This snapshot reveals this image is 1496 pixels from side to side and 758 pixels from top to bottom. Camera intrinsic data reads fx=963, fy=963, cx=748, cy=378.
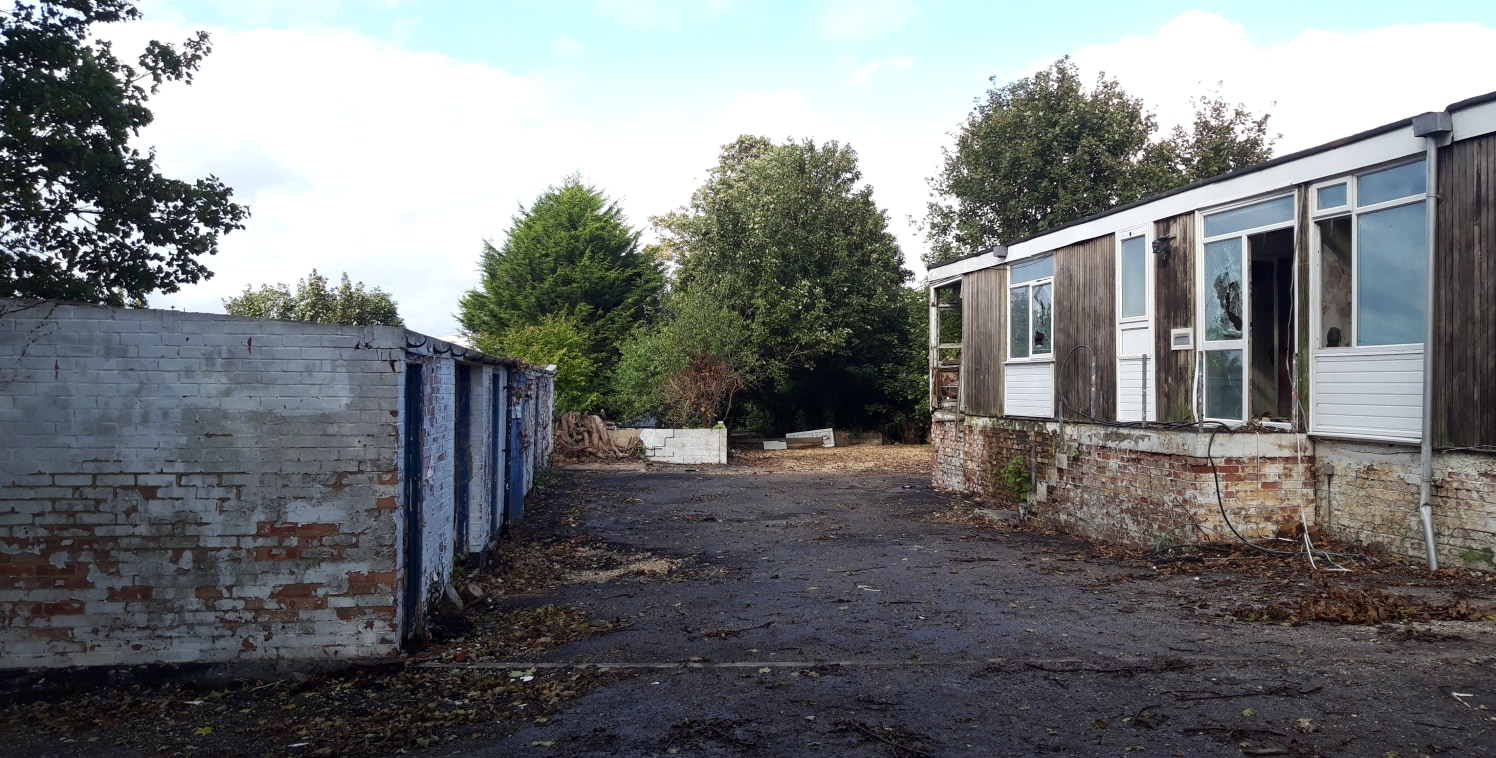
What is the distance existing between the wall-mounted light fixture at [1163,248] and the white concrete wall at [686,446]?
Answer: 46.0ft

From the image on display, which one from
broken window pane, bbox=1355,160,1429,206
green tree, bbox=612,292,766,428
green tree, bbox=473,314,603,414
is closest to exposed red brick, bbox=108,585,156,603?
broken window pane, bbox=1355,160,1429,206

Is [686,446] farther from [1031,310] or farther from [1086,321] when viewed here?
[1086,321]

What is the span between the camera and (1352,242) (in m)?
9.31

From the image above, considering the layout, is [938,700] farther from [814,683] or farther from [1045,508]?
[1045,508]

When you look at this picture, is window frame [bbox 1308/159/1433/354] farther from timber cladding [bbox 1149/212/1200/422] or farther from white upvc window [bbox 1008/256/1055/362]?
white upvc window [bbox 1008/256/1055/362]

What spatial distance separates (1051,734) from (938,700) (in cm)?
72

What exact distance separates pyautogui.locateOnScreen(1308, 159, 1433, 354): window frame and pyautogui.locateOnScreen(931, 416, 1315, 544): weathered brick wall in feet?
3.59

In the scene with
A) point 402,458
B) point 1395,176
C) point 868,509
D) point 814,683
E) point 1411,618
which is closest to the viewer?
point 814,683

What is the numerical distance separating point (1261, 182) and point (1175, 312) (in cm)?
178

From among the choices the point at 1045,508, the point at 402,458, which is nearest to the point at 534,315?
the point at 1045,508

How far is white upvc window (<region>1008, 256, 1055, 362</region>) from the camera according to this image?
46.9 feet

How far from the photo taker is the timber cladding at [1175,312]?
11.1 m

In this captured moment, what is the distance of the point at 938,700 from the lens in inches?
201

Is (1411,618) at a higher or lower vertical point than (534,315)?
lower
